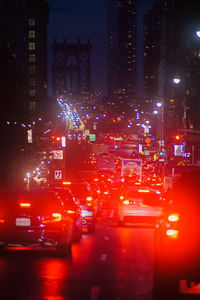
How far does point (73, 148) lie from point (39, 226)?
250ft

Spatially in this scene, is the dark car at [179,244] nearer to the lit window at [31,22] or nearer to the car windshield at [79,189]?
the car windshield at [79,189]

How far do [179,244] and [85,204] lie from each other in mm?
16688

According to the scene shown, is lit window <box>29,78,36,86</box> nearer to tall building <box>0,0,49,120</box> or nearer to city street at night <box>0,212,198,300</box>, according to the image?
tall building <box>0,0,49,120</box>

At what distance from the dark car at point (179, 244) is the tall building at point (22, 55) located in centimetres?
4499

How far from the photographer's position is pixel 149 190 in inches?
1113

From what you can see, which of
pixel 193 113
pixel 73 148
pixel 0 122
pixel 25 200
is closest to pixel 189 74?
pixel 193 113

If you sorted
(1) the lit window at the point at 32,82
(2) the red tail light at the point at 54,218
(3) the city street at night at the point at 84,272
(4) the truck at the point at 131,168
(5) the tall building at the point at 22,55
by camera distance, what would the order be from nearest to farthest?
(3) the city street at night at the point at 84,272 < (2) the red tail light at the point at 54,218 < (5) the tall building at the point at 22,55 < (4) the truck at the point at 131,168 < (1) the lit window at the point at 32,82

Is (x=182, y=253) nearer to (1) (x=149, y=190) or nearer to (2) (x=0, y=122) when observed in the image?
(1) (x=149, y=190)

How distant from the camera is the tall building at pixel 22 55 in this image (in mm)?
56344

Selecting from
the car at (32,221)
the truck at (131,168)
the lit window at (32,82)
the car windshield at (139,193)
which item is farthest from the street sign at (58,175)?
the lit window at (32,82)

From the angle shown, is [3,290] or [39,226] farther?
[39,226]

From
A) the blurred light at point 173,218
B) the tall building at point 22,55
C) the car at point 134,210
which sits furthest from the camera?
the tall building at point 22,55

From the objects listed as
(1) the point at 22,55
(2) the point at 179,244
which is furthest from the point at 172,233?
(1) the point at 22,55

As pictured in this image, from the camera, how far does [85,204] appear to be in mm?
26406
